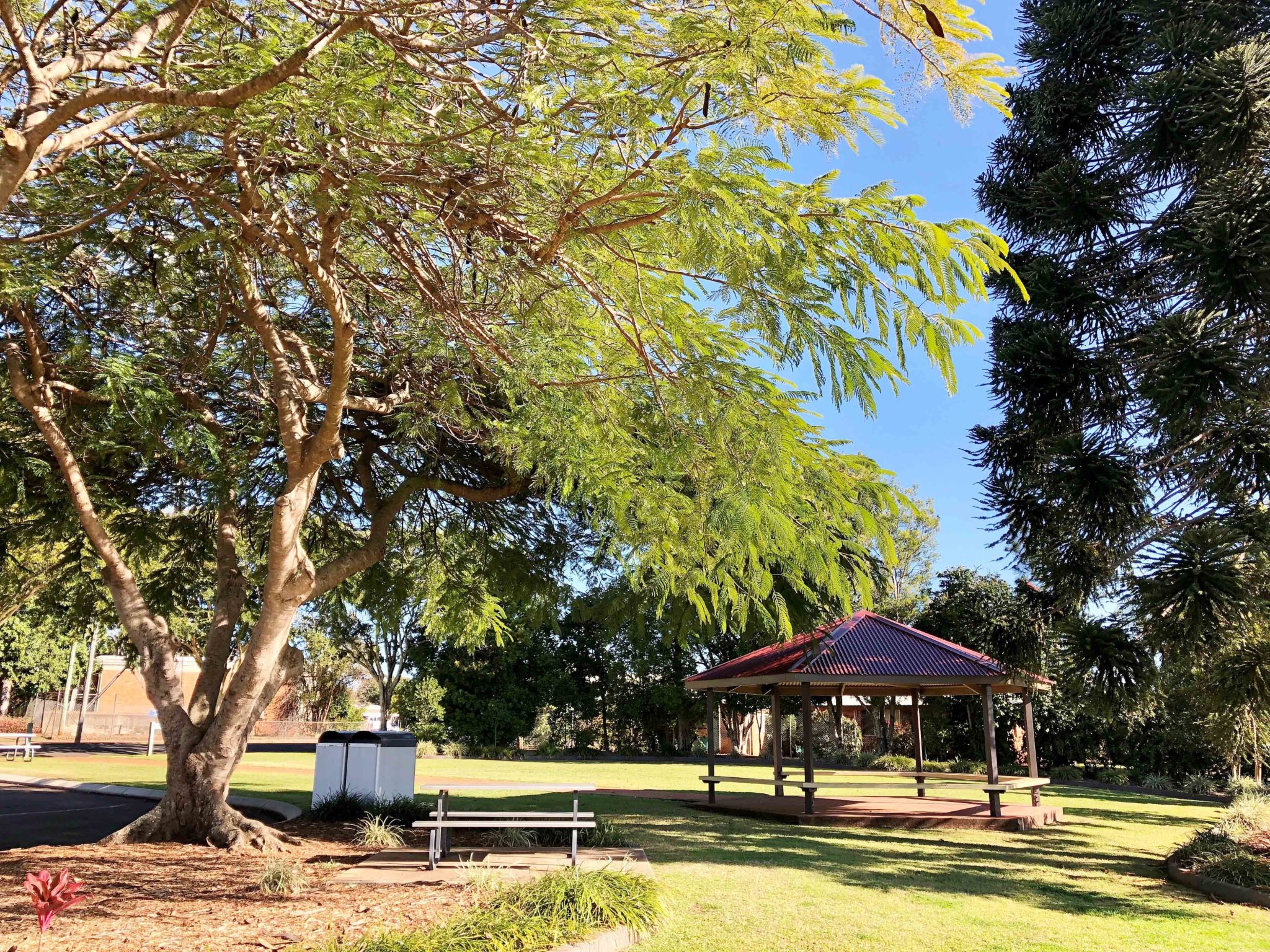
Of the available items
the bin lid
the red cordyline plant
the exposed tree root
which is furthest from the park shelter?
the red cordyline plant

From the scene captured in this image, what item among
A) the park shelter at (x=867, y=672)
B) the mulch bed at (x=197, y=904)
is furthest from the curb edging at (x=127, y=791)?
the park shelter at (x=867, y=672)

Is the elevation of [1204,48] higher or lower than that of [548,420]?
higher

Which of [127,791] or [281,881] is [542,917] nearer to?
[281,881]

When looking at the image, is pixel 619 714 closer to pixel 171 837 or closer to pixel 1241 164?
pixel 171 837

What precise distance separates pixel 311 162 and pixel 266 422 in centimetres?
518

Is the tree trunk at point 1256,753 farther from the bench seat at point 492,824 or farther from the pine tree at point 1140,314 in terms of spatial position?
the bench seat at point 492,824

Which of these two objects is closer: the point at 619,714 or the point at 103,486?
the point at 103,486

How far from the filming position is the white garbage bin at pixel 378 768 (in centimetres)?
Answer: 1302

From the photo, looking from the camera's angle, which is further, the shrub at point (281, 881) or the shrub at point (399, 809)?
the shrub at point (399, 809)

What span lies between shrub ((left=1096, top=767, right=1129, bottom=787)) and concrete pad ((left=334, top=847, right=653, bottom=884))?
2316 centimetres

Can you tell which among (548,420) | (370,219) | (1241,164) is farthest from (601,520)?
(1241,164)

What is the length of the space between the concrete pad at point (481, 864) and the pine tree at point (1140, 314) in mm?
6851

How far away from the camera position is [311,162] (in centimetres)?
509

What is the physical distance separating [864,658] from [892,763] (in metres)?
14.4
